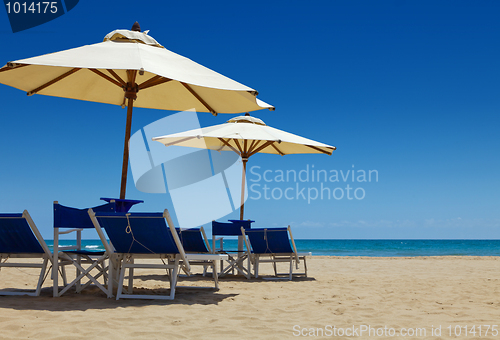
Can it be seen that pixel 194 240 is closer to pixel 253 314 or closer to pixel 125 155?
pixel 125 155

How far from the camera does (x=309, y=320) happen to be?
9.27ft

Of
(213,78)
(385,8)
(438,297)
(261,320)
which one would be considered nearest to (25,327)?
(261,320)

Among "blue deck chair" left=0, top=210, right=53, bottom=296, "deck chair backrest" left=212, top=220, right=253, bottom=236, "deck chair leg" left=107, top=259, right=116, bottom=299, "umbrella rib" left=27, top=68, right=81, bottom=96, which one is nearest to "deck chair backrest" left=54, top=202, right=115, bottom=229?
"blue deck chair" left=0, top=210, right=53, bottom=296

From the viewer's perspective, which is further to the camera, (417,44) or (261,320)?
(417,44)

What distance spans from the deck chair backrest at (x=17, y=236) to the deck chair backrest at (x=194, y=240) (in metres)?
1.94

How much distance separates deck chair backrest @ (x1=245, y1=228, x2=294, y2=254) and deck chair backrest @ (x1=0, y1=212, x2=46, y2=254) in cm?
263

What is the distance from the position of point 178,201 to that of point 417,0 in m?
11.4

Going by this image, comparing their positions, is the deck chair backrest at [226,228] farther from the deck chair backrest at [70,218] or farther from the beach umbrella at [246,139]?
the deck chair backrest at [70,218]

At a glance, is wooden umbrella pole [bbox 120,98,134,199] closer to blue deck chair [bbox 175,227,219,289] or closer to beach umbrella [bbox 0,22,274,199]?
beach umbrella [bbox 0,22,274,199]

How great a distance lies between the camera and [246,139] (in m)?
5.75

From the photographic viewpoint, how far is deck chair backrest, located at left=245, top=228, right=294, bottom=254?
529 centimetres

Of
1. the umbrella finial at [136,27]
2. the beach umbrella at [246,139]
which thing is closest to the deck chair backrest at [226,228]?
the beach umbrella at [246,139]

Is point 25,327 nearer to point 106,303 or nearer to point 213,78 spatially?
point 106,303

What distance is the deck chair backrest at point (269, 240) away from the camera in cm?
529
